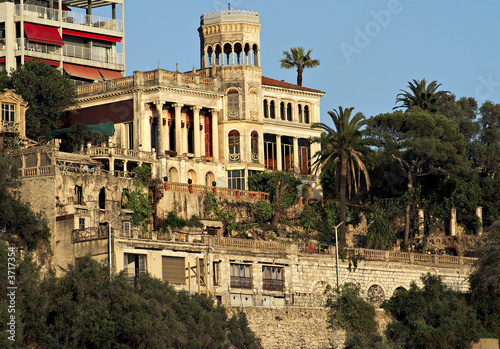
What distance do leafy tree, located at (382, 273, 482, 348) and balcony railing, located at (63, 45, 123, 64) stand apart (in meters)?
43.1

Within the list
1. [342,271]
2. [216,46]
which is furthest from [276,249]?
[216,46]

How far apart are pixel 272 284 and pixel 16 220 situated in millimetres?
17318

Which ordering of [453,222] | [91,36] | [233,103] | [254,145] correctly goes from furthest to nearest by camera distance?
[91,36] → [254,145] → [233,103] → [453,222]

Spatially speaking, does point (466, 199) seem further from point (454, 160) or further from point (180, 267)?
point (180, 267)

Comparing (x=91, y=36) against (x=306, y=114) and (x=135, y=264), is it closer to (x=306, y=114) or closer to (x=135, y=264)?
(x=306, y=114)

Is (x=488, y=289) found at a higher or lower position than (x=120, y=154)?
lower

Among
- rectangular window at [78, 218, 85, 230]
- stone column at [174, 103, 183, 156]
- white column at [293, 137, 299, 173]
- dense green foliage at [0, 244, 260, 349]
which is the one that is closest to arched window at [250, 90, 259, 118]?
white column at [293, 137, 299, 173]

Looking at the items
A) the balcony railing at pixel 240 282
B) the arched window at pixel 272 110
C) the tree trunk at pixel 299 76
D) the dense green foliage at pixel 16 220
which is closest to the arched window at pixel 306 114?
the arched window at pixel 272 110

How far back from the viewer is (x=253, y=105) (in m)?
99.6

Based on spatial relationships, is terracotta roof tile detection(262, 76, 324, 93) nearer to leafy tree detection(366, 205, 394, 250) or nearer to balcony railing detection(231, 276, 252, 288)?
leafy tree detection(366, 205, 394, 250)

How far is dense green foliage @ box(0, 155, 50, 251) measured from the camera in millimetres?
75062

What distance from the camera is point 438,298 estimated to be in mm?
81875

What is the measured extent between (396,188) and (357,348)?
27.0m

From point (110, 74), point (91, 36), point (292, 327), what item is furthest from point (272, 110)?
point (292, 327)
